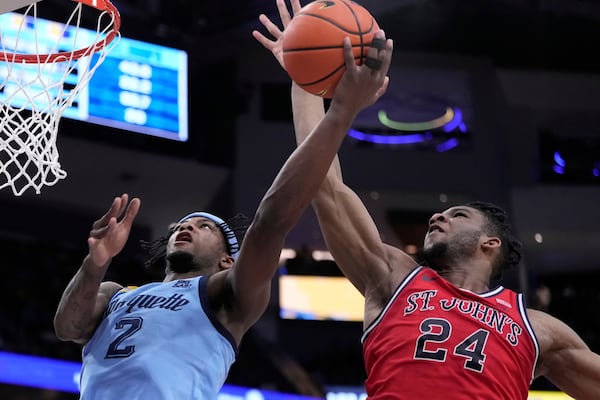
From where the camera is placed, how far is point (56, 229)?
33.5 ft

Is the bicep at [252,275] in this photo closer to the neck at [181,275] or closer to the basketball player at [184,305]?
the basketball player at [184,305]

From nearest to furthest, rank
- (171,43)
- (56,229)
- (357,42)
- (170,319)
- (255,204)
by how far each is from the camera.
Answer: (357,42), (170,319), (171,43), (56,229), (255,204)

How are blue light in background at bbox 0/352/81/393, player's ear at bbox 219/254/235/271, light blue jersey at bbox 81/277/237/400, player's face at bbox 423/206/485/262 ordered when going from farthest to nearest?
blue light in background at bbox 0/352/81/393 < player's face at bbox 423/206/485/262 < player's ear at bbox 219/254/235/271 < light blue jersey at bbox 81/277/237/400

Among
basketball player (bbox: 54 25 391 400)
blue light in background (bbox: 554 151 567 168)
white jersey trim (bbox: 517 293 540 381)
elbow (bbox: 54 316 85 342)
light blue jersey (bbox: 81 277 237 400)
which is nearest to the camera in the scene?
basketball player (bbox: 54 25 391 400)

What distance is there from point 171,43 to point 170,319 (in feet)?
20.6

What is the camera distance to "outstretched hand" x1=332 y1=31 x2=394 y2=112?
8.54ft

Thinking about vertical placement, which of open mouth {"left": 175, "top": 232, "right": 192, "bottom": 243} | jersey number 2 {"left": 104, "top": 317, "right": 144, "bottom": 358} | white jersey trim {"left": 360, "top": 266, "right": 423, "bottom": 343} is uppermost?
open mouth {"left": 175, "top": 232, "right": 192, "bottom": 243}

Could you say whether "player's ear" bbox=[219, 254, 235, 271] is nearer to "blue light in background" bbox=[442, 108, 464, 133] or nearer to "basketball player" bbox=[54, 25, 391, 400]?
"basketball player" bbox=[54, 25, 391, 400]

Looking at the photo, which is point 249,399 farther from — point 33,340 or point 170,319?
point 170,319

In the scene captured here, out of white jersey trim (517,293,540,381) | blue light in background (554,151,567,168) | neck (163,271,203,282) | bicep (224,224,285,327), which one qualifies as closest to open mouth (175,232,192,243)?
neck (163,271,203,282)

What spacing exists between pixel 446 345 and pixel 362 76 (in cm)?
110

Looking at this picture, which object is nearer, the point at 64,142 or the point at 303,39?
the point at 303,39

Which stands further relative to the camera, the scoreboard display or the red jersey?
the scoreboard display

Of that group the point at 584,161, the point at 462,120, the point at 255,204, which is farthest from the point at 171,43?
the point at 584,161
